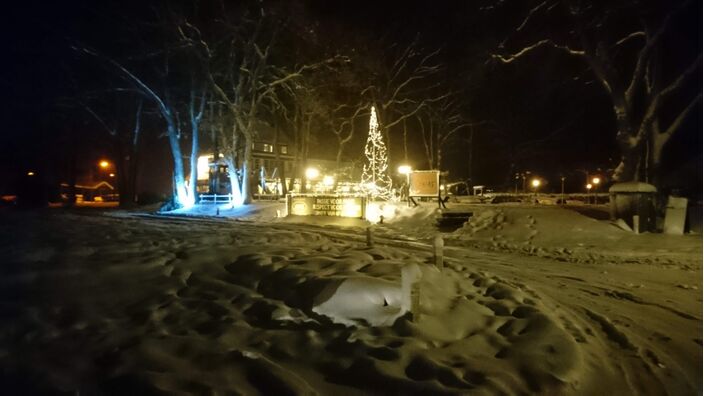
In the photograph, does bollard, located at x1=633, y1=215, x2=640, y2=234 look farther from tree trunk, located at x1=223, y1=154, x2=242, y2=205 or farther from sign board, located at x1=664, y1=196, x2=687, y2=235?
tree trunk, located at x1=223, y1=154, x2=242, y2=205

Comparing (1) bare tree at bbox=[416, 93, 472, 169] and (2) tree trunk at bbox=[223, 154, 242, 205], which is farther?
(1) bare tree at bbox=[416, 93, 472, 169]

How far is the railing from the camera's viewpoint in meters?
32.7

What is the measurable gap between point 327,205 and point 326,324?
16.2 metres

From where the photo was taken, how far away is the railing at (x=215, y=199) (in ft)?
107

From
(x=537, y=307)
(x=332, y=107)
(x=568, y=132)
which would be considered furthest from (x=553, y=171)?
(x=537, y=307)

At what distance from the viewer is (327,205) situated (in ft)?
73.0

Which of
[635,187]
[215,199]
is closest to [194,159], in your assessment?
[215,199]

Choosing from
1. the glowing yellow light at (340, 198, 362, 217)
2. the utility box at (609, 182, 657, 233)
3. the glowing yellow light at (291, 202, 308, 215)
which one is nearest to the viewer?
the utility box at (609, 182, 657, 233)

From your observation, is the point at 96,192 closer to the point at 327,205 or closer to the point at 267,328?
the point at 327,205

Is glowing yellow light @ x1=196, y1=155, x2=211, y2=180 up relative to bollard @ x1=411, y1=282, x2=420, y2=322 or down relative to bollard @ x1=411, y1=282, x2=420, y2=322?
up

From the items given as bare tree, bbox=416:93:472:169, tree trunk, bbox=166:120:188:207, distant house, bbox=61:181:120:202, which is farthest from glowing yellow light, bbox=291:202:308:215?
distant house, bbox=61:181:120:202

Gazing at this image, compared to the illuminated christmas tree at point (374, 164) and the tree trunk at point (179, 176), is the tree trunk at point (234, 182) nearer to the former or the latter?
the tree trunk at point (179, 176)

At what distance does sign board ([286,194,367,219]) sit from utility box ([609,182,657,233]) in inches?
428

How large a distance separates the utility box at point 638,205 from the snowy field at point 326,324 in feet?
20.6
